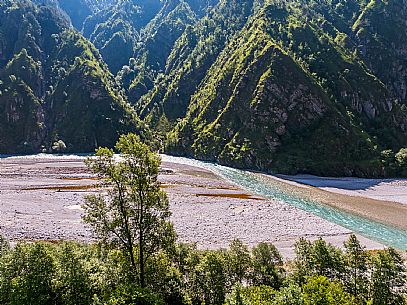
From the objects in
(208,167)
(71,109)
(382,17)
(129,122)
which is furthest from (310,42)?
(71,109)

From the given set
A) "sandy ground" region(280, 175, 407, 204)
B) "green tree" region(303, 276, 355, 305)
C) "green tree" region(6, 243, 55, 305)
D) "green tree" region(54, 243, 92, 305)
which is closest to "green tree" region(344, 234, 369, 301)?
"green tree" region(303, 276, 355, 305)

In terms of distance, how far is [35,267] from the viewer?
77.7ft

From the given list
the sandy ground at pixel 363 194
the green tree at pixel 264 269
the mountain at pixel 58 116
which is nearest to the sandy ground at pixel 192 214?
the sandy ground at pixel 363 194

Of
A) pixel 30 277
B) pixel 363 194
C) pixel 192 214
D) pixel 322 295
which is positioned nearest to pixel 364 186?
pixel 363 194

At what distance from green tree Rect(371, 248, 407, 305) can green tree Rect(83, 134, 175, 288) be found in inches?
696

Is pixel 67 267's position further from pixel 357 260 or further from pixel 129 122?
pixel 129 122

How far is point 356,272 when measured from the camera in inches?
1241

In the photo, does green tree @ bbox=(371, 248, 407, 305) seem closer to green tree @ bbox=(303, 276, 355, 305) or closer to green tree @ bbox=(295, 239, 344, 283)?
green tree @ bbox=(295, 239, 344, 283)

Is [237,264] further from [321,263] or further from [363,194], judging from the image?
[363,194]

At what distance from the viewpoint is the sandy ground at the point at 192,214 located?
56.5 metres

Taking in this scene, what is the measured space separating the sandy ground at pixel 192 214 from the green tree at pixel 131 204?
28.0 meters

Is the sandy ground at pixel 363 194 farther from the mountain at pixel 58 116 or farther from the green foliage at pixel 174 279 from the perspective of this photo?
the mountain at pixel 58 116

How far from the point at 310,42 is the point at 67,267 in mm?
165360

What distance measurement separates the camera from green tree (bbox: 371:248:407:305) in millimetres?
28266
